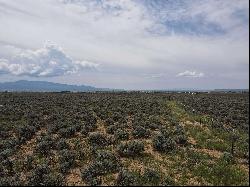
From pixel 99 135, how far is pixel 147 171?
8.66 metres

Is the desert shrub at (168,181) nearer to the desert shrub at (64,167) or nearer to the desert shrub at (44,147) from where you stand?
the desert shrub at (64,167)

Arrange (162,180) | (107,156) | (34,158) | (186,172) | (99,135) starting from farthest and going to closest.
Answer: (99,135)
(34,158)
(107,156)
(186,172)
(162,180)

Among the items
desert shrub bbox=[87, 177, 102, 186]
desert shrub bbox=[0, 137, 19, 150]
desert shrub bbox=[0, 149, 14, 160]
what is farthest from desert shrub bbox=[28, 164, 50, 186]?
desert shrub bbox=[0, 137, 19, 150]

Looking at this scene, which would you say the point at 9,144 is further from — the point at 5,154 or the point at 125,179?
the point at 125,179

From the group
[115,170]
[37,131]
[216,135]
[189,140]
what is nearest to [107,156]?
[115,170]

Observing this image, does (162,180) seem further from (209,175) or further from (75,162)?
A: (75,162)

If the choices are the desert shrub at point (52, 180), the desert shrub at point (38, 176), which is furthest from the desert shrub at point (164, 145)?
the desert shrub at point (52, 180)

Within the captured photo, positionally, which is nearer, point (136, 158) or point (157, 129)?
point (136, 158)

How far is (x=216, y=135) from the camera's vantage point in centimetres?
2739

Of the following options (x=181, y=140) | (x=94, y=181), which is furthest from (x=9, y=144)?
(x=181, y=140)

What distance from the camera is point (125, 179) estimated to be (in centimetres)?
1644

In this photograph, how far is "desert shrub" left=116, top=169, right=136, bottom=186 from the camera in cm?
1625

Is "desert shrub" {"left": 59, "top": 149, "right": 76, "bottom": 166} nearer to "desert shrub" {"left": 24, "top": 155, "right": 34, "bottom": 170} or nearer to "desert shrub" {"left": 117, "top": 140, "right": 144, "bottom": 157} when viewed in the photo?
"desert shrub" {"left": 24, "top": 155, "right": 34, "bottom": 170}

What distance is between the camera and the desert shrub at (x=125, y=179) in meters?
16.2
